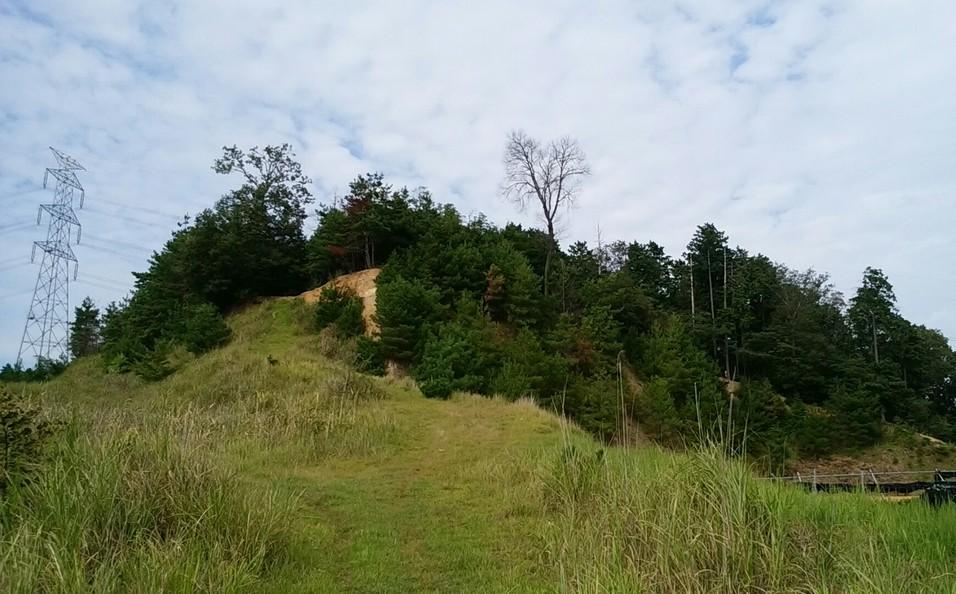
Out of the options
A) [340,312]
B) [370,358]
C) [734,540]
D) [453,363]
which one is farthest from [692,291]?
[734,540]

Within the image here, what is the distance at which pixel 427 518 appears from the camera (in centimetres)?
710

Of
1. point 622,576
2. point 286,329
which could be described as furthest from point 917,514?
point 286,329

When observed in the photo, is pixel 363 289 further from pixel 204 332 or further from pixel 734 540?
pixel 734 540

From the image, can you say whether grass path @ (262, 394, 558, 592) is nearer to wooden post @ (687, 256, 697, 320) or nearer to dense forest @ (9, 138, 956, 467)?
dense forest @ (9, 138, 956, 467)

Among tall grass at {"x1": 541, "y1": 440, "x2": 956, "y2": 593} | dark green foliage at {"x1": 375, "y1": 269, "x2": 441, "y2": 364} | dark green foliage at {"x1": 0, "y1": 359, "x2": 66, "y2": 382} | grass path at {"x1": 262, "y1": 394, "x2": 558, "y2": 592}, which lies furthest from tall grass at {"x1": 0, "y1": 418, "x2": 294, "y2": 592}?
dark green foliage at {"x1": 0, "y1": 359, "x2": 66, "y2": 382}

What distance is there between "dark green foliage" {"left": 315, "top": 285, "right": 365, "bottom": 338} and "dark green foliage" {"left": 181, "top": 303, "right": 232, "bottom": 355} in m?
4.06

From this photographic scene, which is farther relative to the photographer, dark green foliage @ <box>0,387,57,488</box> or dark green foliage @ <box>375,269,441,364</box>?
dark green foliage @ <box>375,269,441,364</box>

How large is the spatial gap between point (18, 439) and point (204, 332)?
69.0ft

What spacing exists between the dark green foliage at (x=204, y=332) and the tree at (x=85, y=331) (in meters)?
20.0

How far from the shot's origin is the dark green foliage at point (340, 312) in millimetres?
23375

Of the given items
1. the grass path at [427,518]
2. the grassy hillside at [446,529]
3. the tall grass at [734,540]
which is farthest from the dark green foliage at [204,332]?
the tall grass at [734,540]

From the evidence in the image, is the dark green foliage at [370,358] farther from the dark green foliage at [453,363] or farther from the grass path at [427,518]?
the grass path at [427,518]

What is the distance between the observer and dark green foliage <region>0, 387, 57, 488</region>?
437 cm

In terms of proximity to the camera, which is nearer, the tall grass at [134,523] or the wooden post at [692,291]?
the tall grass at [134,523]
